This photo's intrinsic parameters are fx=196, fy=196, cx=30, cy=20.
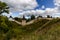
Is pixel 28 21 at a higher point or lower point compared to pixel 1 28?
lower

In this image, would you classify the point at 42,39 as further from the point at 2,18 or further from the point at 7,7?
the point at 7,7

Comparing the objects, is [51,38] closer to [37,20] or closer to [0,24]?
[0,24]

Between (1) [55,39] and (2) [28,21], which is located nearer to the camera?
(1) [55,39]

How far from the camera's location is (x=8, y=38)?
17.9m

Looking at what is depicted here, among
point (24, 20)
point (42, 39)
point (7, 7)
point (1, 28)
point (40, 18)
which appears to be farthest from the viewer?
point (40, 18)

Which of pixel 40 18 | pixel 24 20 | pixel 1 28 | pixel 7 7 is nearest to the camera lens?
pixel 1 28

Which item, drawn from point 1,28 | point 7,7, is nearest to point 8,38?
point 1,28

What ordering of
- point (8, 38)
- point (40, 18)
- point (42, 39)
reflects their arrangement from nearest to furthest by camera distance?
point (42, 39) < point (8, 38) < point (40, 18)

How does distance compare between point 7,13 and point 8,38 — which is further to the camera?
point 7,13

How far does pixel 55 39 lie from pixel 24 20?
1435 inches

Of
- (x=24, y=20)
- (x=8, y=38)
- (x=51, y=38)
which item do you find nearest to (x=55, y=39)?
(x=51, y=38)

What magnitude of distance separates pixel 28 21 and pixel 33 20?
1369 mm

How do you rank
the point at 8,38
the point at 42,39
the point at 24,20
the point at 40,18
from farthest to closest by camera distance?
the point at 40,18, the point at 24,20, the point at 8,38, the point at 42,39

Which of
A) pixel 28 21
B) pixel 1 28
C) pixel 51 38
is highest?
pixel 51 38
